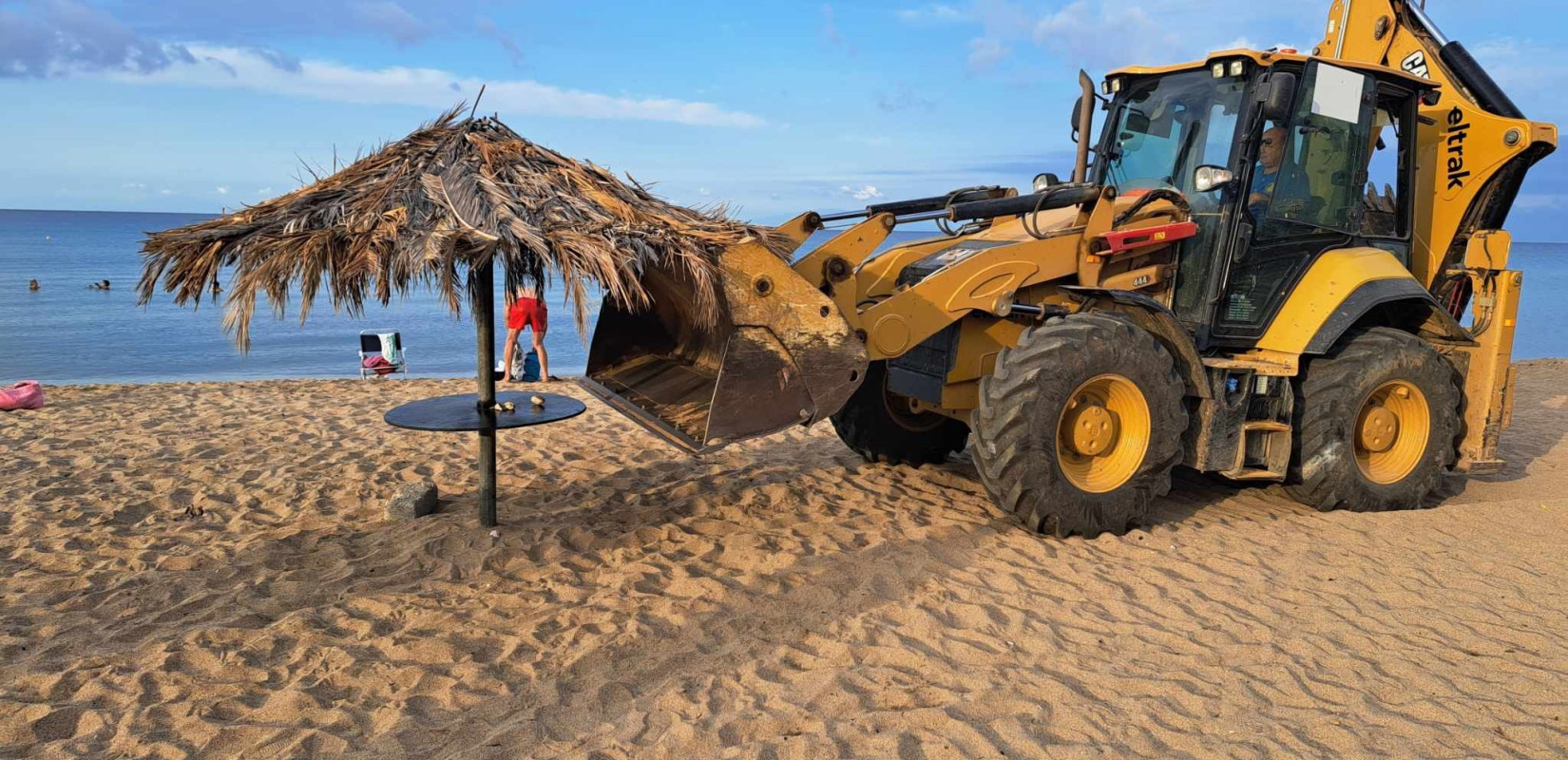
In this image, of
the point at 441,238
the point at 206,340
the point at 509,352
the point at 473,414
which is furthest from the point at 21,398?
the point at 206,340

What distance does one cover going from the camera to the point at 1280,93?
5543 millimetres

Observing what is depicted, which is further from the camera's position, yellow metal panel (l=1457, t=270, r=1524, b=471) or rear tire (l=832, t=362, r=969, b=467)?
rear tire (l=832, t=362, r=969, b=467)

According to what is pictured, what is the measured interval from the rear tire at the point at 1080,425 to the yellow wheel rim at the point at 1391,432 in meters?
1.64

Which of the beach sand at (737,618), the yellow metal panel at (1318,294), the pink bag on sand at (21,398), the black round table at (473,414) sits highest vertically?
the yellow metal panel at (1318,294)

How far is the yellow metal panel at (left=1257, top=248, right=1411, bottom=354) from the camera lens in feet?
Result: 20.1

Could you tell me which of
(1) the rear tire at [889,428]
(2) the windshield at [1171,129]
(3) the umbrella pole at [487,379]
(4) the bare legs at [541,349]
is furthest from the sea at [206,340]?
(3) the umbrella pole at [487,379]

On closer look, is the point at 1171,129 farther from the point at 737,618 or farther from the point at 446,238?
the point at 446,238

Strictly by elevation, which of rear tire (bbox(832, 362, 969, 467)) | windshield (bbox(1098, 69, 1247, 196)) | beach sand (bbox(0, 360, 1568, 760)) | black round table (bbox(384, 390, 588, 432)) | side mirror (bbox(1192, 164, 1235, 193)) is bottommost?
beach sand (bbox(0, 360, 1568, 760))

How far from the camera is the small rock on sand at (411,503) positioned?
610 cm

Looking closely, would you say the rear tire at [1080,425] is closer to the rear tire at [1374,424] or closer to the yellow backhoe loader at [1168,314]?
the yellow backhoe loader at [1168,314]

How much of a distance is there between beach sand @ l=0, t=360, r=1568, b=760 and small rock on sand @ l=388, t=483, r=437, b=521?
183 mm

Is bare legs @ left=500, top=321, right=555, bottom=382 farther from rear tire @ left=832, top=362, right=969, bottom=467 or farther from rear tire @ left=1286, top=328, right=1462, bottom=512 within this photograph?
rear tire @ left=1286, top=328, right=1462, bottom=512

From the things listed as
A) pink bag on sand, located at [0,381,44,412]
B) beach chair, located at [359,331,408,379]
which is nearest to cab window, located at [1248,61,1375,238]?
pink bag on sand, located at [0,381,44,412]

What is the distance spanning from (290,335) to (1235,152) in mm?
23046
